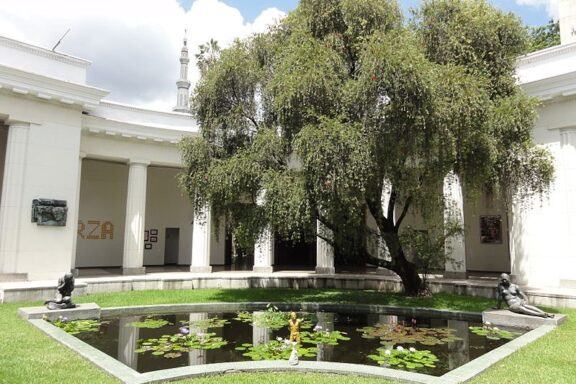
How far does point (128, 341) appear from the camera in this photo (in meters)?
8.36

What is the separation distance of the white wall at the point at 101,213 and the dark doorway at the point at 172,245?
282 cm

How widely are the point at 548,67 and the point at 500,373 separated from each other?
13949 millimetres

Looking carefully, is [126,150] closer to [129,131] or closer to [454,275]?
[129,131]

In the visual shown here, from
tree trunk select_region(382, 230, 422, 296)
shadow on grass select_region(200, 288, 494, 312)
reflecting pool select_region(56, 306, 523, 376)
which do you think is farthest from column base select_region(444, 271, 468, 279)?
reflecting pool select_region(56, 306, 523, 376)

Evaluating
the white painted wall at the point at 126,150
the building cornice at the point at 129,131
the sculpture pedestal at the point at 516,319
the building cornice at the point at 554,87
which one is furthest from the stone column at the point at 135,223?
the building cornice at the point at 554,87

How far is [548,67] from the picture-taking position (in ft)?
52.5

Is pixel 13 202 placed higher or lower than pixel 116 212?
lower

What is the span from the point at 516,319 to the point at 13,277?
52.9 ft

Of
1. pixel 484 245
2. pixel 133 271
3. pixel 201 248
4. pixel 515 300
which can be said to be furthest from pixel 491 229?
pixel 133 271

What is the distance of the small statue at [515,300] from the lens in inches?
380

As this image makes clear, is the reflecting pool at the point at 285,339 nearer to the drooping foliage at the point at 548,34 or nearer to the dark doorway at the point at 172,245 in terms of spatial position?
the dark doorway at the point at 172,245

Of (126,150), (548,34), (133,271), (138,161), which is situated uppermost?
(548,34)

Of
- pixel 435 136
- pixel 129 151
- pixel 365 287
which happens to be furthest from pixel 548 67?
pixel 129 151

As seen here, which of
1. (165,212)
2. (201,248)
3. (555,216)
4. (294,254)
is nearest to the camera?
(555,216)
